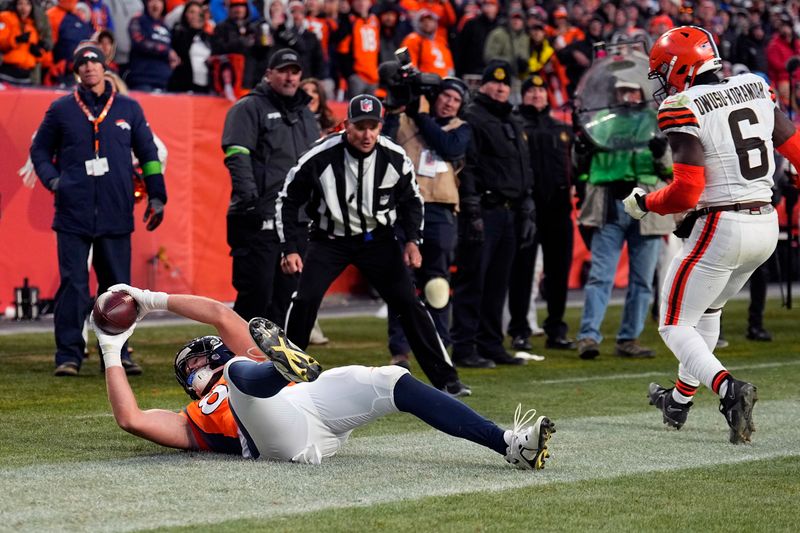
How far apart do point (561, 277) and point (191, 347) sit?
6204 mm

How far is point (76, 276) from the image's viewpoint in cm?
927

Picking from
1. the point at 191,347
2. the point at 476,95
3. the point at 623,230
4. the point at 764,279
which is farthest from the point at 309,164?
the point at 764,279

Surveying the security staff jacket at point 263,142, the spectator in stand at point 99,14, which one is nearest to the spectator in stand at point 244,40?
the spectator in stand at point 99,14

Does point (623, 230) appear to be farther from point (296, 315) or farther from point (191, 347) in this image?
point (191, 347)

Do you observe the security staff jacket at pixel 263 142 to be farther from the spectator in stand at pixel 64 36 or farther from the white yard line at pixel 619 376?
the spectator in stand at pixel 64 36

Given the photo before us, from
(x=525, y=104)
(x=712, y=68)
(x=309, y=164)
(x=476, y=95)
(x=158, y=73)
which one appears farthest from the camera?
(x=158, y=73)

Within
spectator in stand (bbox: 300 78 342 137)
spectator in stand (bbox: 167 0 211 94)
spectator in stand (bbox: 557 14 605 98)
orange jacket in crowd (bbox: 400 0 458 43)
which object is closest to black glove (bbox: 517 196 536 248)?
spectator in stand (bbox: 300 78 342 137)

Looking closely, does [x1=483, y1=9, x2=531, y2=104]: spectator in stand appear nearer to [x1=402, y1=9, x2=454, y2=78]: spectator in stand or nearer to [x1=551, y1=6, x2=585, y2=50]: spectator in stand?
[x1=402, y1=9, x2=454, y2=78]: spectator in stand

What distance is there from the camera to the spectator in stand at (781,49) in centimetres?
2039

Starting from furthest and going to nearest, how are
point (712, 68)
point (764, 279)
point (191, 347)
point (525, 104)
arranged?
point (764, 279) → point (525, 104) → point (712, 68) → point (191, 347)

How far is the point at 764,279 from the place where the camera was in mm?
12492

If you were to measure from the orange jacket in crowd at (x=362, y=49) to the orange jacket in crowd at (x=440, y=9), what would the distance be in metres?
1.56

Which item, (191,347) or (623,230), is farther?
(623,230)

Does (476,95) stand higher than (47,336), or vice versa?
(476,95)
